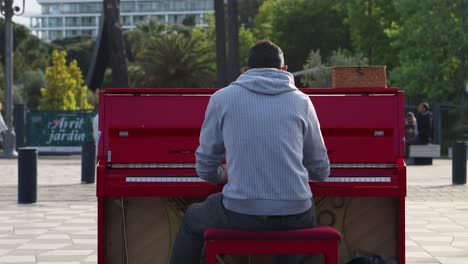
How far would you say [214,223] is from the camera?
6164mm

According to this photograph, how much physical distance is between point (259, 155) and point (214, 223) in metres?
0.52

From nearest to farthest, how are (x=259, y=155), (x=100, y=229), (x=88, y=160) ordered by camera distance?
(x=259, y=155)
(x=100, y=229)
(x=88, y=160)

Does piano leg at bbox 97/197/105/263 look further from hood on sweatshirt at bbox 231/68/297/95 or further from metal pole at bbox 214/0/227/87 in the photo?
metal pole at bbox 214/0/227/87

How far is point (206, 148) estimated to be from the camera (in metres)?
6.17

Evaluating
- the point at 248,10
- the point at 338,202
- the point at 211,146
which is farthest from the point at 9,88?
the point at 248,10

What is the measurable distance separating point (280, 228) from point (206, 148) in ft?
2.13

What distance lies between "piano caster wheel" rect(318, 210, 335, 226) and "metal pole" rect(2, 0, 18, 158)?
27446 mm

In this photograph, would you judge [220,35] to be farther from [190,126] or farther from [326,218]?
[190,126]

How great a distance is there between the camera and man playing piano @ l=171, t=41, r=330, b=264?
5.98 metres

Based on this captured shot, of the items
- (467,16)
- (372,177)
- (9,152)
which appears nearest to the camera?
(372,177)

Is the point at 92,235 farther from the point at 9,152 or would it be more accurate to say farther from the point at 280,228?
the point at 9,152

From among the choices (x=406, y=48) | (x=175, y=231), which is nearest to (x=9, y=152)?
(x=406, y=48)

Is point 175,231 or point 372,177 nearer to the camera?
point 372,177

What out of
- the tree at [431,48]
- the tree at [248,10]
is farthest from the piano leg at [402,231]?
the tree at [248,10]
